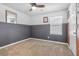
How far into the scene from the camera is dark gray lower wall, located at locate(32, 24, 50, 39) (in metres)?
5.96

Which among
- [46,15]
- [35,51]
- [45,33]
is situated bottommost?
[35,51]

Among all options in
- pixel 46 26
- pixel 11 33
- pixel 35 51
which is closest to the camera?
pixel 35 51

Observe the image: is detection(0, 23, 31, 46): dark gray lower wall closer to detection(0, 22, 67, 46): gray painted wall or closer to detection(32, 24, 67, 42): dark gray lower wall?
detection(0, 22, 67, 46): gray painted wall

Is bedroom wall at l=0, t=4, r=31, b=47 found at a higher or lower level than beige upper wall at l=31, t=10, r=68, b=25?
lower

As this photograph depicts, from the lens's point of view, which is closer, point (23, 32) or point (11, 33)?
point (11, 33)

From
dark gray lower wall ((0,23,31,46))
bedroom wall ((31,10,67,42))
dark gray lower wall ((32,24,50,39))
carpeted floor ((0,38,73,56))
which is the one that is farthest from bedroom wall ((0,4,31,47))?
bedroom wall ((31,10,67,42))

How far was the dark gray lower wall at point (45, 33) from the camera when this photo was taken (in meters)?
5.06

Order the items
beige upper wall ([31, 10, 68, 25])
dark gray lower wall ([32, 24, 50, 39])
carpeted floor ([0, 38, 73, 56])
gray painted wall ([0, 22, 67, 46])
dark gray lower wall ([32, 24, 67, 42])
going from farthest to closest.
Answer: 1. dark gray lower wall ([32, 24, 50, 39])
2. beige upper wall ([31, 10, 68, 25])
3. dark gray lower wall ([32, 24, 67, 42])
4. gray painted wall ([0, 22, 67, 46])
5. carpeted floor ([0, 38, 73, 56])

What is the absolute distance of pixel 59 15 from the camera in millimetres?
5492

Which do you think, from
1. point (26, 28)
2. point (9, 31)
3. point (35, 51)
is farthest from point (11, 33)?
point (35, 51)

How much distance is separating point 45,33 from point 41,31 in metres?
0.41

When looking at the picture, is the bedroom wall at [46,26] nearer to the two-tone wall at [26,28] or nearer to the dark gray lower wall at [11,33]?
the two-tone wall at [26,28]

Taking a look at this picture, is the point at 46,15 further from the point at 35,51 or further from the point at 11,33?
the point at 35,51

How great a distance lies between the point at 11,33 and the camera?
14.6 ft
